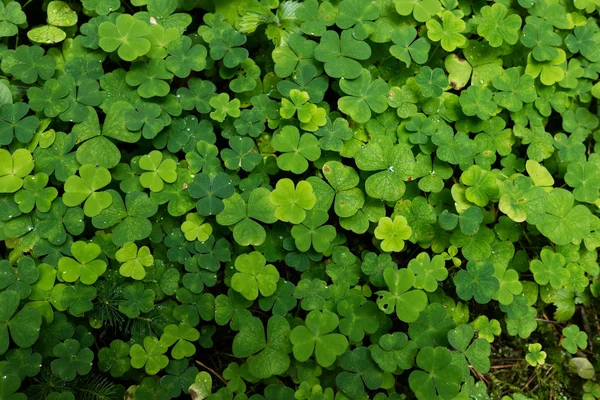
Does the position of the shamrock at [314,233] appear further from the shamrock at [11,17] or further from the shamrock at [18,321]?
the shamrock at [11,17]

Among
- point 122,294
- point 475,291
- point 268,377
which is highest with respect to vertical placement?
point 475,291

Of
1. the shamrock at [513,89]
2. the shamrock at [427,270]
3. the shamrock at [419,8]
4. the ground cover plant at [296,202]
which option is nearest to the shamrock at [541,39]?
the ground cover plant at [296,202]

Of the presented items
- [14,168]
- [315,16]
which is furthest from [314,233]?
[14,168]

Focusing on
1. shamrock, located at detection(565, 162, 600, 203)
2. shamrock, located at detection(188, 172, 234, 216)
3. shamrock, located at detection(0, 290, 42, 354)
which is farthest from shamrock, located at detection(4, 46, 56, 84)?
shamrock, located at detection(565, 162, 600, 203)

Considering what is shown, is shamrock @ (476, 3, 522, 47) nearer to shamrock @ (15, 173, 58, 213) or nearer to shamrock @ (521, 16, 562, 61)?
shamrock @ (521, 16, 562, 61)

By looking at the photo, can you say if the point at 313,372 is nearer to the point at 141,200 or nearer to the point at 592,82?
the point at 141,200

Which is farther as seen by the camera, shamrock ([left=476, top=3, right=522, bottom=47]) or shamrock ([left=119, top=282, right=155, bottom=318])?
shamrock ([left=476, top=3, right=522, bottom=47])

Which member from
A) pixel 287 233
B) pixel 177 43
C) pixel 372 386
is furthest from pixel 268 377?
pixel 177 43
